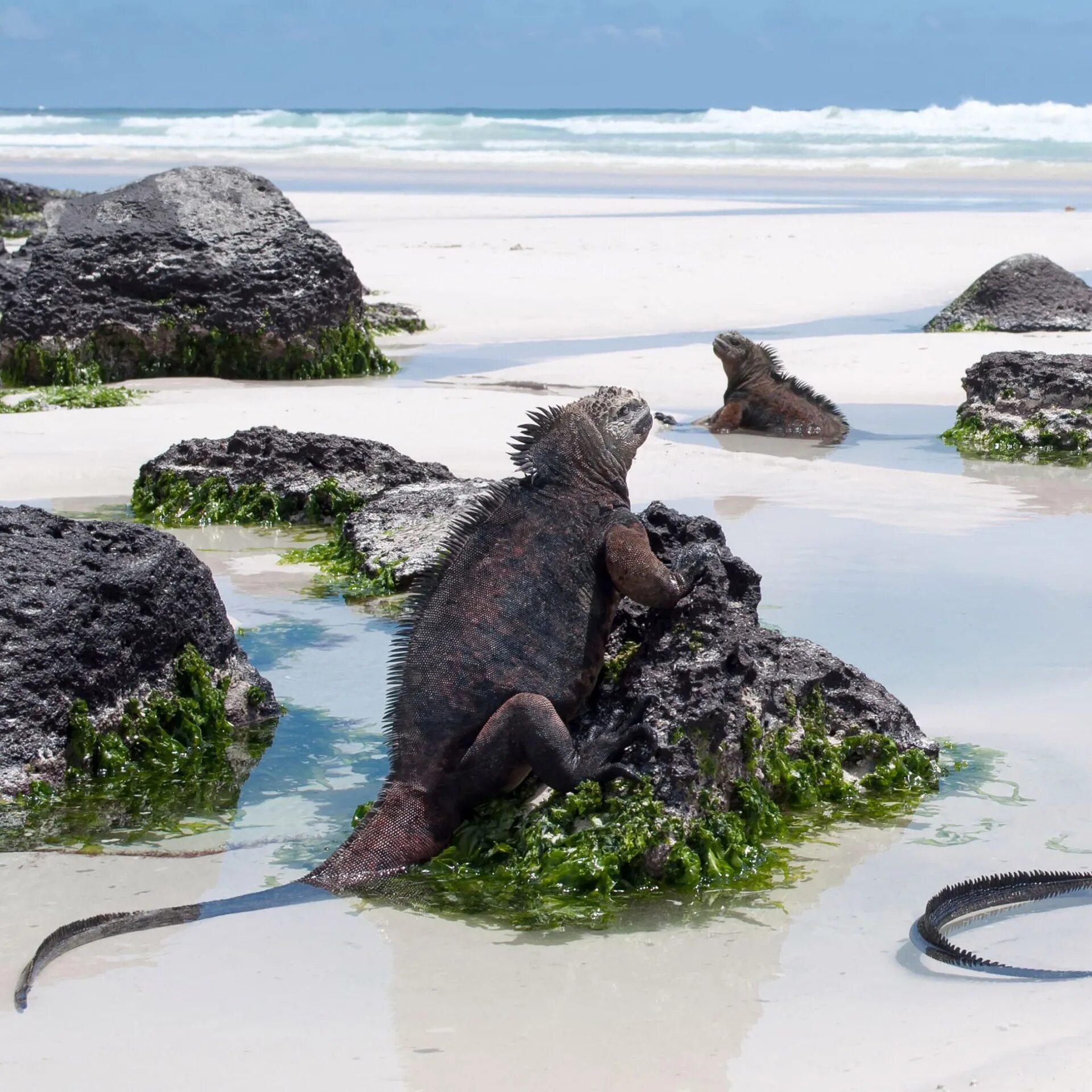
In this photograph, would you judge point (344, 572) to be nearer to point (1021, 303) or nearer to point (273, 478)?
point (273, 478)

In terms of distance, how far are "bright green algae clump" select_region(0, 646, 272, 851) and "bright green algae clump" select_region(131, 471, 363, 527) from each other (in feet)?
9.21

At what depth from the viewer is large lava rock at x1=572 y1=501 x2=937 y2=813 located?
12.6ft

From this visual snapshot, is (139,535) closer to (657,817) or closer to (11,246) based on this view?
(657,817)

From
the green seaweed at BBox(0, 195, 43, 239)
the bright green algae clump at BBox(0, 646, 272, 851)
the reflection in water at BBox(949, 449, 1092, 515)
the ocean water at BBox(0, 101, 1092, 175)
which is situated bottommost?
the bright green algae clump at BBox(0, 646, 272, 851)

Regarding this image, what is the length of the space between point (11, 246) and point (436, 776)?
1839 centimetres

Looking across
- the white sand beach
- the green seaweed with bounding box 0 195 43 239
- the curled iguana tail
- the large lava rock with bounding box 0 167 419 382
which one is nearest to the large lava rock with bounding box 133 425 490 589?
the white sand beach

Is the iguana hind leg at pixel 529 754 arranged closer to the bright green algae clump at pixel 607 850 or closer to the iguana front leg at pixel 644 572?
the bright green algae clump at pixel 607 850

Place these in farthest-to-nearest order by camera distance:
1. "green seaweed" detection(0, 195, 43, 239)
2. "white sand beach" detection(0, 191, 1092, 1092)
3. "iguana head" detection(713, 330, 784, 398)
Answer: "green seaweed" detection(0, 195, 43, 239) → "iguana head" detection(713, 330, 784, 398) → "white sand beach" detection(0, 191, 1092, 1092)

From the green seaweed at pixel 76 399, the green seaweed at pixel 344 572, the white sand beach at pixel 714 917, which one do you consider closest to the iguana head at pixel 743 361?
the white sand beach at pixel 714 917

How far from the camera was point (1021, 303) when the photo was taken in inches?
530

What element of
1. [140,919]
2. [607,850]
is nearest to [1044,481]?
[607,850]

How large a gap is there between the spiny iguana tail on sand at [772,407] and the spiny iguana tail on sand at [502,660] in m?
5.60

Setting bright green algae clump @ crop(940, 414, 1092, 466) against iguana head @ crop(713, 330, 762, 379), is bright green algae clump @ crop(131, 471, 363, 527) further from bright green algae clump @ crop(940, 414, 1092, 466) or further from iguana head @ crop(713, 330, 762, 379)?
bright green algae clump @ crop(940, 414, 1092, 466)

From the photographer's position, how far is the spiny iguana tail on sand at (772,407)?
9867 mm
